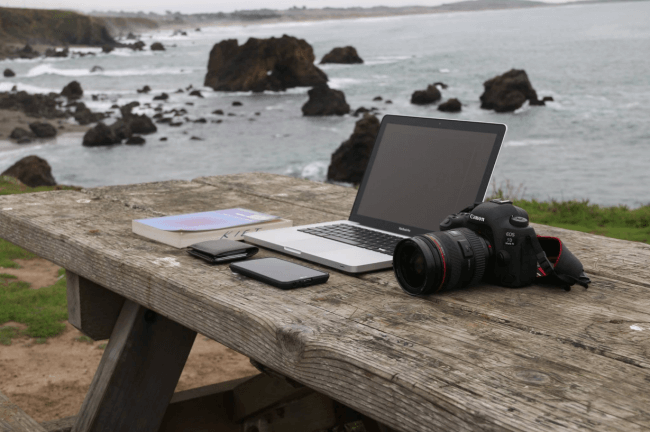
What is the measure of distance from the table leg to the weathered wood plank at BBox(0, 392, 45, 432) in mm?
300

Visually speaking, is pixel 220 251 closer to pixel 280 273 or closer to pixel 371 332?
pixel 280 273

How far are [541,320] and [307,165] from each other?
18.8 metres

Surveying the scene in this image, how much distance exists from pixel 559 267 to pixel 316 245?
0.72 m

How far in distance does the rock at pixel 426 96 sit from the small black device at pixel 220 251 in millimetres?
31121

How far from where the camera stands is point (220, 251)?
1.87 m

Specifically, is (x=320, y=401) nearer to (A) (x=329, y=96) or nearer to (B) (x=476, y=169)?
(B) (x=476, y=169)

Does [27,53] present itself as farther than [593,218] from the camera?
Yes

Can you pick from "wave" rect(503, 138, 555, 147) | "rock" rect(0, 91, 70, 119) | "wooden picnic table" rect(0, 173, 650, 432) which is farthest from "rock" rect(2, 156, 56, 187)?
"wave" rect(503, 138, 555, 147)

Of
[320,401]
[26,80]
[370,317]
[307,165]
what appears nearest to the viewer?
[370,317]

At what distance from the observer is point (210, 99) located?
1508 inches

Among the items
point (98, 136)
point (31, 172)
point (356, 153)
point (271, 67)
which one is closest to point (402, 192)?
point (31, 172)

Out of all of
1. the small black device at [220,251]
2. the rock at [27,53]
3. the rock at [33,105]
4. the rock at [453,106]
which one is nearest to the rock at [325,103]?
the rock at [453,106]

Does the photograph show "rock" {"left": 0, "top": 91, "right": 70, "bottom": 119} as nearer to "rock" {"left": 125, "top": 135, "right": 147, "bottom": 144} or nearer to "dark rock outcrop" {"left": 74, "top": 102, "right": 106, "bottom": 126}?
"dark rock outcrop" {"left": 74, "top": 102, "right": 106, "bottom": 126}

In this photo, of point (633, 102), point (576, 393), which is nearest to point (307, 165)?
point (576, 393)
